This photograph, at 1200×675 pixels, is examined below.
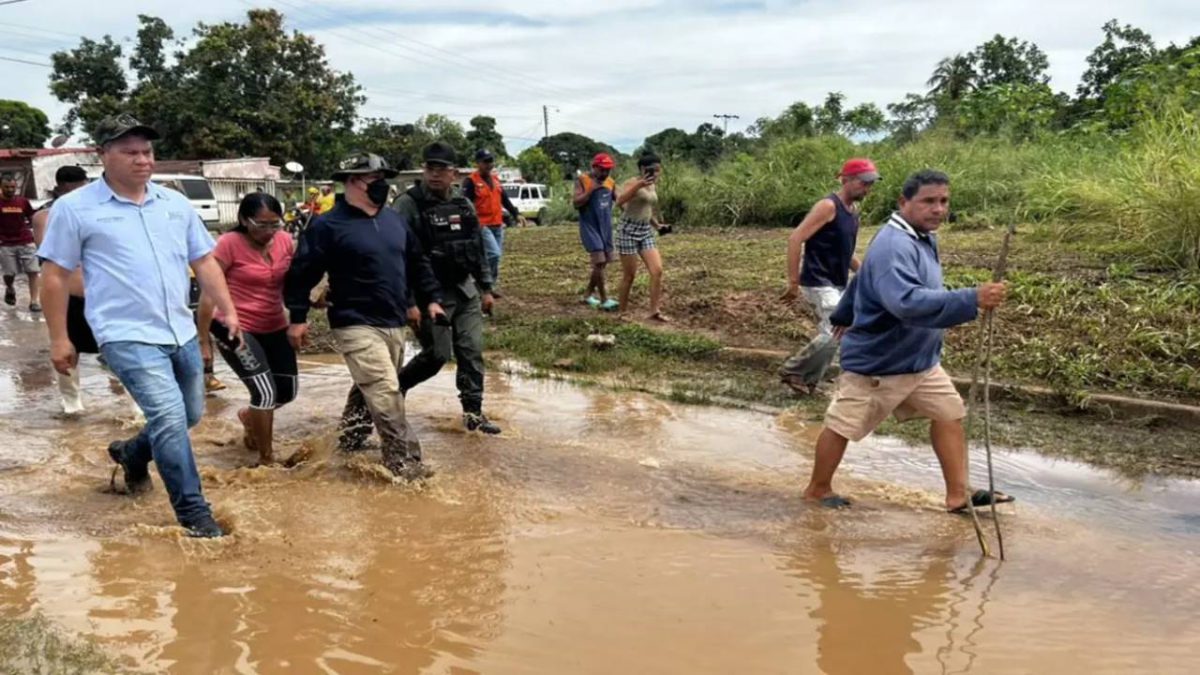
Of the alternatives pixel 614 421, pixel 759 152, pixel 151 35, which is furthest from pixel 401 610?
pixel 151 35

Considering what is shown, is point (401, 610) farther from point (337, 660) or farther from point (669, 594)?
point (669, 594)

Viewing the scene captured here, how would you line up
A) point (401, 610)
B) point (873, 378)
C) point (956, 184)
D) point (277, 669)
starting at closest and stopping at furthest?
1. point (277, 669)
2. point (401, 610)
3. point (873, 378)
4. point (956, 184)

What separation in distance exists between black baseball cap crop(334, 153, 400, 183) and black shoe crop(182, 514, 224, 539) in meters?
1.83

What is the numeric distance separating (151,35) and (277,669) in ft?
171

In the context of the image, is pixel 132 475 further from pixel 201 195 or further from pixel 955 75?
pixel 955 75

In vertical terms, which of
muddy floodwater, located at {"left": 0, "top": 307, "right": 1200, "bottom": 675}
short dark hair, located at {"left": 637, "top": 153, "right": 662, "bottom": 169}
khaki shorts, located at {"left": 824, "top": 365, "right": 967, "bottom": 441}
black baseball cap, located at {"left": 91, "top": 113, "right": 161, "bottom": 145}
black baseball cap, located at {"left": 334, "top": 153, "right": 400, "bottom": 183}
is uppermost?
short dark hair, located at {"left": 637, "top": 153, "right": 662, "bottom": 169}

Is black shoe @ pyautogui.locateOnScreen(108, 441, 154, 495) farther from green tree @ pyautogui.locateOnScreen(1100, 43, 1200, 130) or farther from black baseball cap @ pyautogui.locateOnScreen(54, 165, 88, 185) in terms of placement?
green tree @ pyautogui.locateOnScreen(1100, 43, 1200, 130)

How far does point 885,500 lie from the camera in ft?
15.9

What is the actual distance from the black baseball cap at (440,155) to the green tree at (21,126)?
199ft

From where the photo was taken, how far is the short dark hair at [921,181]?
422 centimetres

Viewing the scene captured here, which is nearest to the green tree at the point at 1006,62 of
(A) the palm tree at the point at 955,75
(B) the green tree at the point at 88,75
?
(A) the palm tree at the point at 955,75

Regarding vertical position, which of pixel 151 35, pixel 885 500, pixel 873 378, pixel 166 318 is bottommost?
pixel 885 500

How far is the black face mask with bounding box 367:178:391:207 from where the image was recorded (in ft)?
16.0

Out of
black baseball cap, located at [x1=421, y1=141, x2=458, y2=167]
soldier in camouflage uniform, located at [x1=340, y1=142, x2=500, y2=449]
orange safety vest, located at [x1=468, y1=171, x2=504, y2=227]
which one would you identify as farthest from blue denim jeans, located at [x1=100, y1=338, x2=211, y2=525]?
orange safety vest, located at [x1=468, y1=171, x2=504, y2=227]
